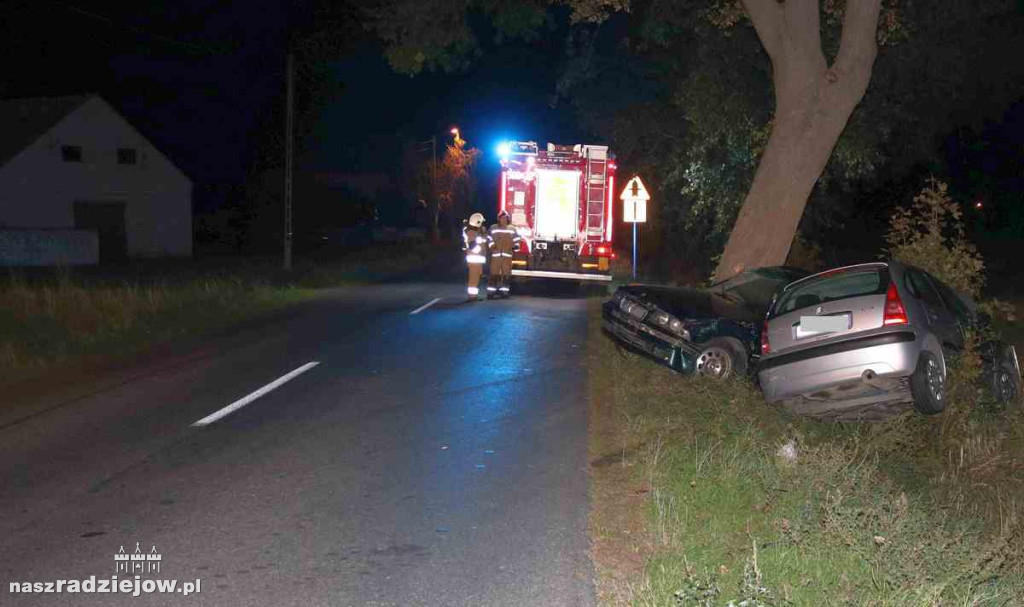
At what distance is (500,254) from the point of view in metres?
20.6

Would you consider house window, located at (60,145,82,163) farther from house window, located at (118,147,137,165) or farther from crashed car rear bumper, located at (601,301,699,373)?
crashed car rear bumper, located at (601,301,699,373)

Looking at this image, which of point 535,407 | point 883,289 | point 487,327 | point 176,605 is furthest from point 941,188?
point 176,605

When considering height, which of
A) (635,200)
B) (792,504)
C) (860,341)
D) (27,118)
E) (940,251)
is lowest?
(792,504)

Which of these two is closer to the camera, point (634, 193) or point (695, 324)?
point (695, 324)

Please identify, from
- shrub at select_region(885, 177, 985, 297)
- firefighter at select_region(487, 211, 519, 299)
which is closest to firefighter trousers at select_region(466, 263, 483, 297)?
firefighter at select_region(487, 211, 519, 299)

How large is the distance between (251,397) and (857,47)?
881 cm

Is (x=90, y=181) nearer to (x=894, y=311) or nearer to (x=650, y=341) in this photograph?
(x=650, y=341)

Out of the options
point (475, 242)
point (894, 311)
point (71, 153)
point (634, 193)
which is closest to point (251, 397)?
point (894, 311)

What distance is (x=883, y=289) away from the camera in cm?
905

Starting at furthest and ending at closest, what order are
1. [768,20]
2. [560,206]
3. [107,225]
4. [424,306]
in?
1. [107,225]
2. [560,206]
3. [424,306]
4. [768,20]

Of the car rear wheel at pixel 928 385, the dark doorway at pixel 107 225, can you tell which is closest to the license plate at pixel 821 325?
the car rear wheel at pixel 928 385

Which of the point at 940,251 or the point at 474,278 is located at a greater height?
the point at 940,251

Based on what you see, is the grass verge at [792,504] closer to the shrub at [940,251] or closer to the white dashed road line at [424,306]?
the shrub at [940,251]

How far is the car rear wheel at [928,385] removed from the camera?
8.85 meters
